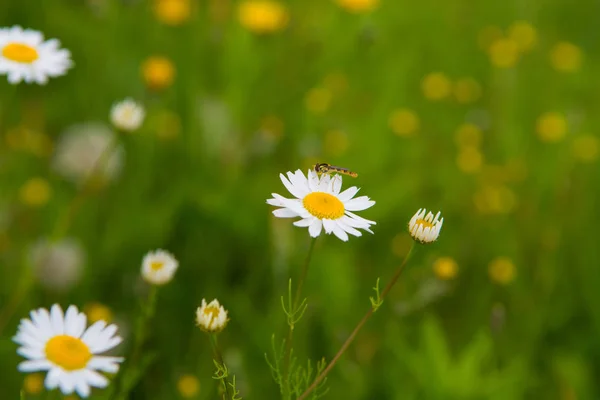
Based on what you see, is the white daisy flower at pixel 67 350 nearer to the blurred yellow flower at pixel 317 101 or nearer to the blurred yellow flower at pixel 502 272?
the blurred yellow flower at pixel 502 272

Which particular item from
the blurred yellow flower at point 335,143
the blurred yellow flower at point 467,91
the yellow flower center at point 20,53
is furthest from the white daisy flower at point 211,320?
the blurred yellow flower at point 467,91

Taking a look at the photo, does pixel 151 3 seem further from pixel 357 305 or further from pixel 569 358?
pixel 569 358

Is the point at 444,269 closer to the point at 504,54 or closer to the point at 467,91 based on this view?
the point at 467,91

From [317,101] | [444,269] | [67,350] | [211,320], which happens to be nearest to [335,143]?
[317,101]

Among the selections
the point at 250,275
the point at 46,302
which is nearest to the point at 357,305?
the point at 250,275

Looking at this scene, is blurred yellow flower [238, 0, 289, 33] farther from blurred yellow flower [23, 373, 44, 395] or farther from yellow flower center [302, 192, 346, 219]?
yellow flower center [302, 192, 346, 219]

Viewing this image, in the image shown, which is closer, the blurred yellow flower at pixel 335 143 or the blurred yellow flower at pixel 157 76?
the blurred yellow flower at pixel 157 76
